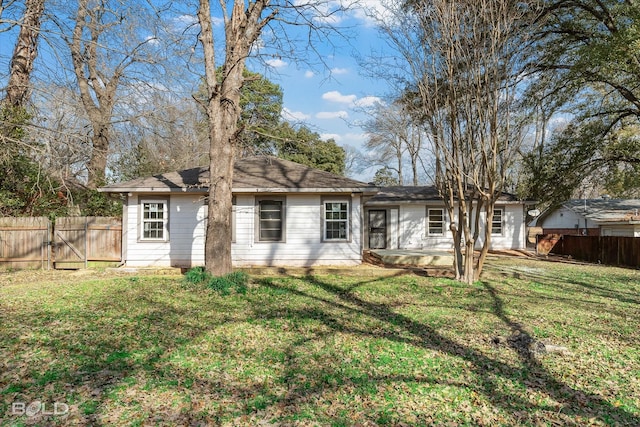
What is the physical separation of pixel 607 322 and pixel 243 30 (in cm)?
1015

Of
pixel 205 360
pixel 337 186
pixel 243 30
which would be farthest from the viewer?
pixel 337 186

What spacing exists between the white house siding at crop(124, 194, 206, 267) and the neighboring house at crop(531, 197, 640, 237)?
18.7 metres

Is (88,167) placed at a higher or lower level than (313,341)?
→ higher

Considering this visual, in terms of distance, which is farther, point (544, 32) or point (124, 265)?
point (544, 32)

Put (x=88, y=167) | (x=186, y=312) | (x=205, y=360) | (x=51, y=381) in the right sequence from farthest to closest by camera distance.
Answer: (x=88, y=167) → (x=186, y=312) → (x=205, y=360) → (x=51, y=381)

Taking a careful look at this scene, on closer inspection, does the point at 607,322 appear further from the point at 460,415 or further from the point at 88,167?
the point at 88,167

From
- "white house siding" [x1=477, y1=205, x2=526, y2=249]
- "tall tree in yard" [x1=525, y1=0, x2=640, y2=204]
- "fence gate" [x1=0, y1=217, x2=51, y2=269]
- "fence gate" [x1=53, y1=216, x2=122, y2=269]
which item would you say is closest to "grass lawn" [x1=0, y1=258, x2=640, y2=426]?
"fence gate" [x1=53, y1=216, x2=122, y2=269]

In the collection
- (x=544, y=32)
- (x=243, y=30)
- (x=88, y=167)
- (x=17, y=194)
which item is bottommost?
(x=17, y=194)

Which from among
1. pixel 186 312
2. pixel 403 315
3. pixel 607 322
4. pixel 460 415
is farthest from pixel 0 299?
pixel 607 322

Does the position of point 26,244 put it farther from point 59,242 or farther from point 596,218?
point 596,218

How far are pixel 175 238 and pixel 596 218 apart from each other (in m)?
24.7

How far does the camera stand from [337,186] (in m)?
12.6

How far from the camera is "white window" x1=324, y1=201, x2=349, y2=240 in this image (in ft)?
43.0

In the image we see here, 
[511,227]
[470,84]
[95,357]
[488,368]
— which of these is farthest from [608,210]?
[95,357]
